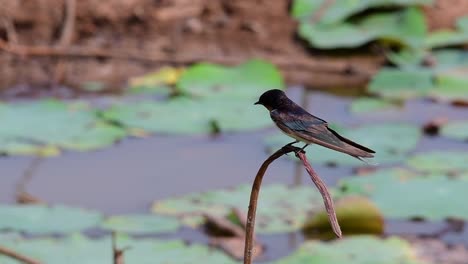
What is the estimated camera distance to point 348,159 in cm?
460

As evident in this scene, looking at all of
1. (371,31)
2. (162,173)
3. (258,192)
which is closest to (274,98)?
(258,192)

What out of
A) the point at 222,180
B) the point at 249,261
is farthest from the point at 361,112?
the point at 249,261

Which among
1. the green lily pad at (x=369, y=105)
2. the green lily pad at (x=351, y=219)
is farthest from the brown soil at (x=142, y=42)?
the green lily pad at (x=351, y=219)

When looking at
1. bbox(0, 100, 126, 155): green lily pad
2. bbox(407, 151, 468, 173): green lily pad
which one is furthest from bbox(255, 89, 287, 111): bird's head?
bbox(0, 100, 126, 155): green lily pad

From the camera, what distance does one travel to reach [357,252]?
354 centimetres

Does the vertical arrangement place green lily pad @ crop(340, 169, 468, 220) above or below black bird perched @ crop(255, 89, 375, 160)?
above

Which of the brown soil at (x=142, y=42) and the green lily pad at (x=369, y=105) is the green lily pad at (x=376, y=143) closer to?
the green lily pad at (x=369, y=105)

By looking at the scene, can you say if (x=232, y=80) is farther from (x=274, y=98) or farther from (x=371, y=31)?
(x=274, y=98)

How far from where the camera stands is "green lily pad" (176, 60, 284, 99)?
5434mm

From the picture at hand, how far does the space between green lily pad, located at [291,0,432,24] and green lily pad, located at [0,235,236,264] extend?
10.1 ft

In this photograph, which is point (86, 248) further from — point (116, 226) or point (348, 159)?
point (348, 159)

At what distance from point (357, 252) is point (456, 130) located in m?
1.60

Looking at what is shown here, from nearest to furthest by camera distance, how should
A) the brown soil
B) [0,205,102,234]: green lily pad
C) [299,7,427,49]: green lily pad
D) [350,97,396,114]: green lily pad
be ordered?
[0,205,102,234]: green lily pad < [350,97,396,114]: green lily pad < the brown soil < [299,7,427,49]: green lily pad

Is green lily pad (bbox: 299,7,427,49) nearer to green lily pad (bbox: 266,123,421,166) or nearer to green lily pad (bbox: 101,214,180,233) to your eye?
green lily pad (bbox: 266,123,421,166)
